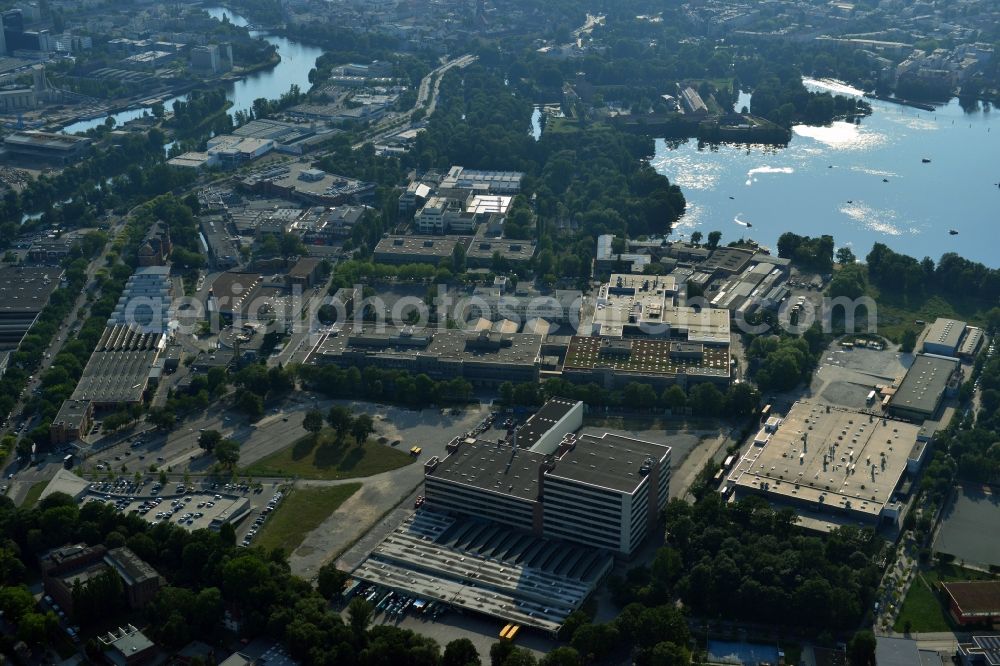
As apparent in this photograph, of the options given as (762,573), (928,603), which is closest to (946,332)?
(928,603)

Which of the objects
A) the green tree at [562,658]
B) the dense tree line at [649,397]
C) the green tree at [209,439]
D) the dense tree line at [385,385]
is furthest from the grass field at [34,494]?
the green tree at [562,658]

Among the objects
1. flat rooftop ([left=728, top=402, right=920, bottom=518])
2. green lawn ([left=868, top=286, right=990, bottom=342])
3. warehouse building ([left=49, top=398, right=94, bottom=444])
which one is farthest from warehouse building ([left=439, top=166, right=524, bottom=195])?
flat rooftop ([left=728, top=402, right=920, bottom=518])

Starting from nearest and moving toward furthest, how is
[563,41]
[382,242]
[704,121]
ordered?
1. [382,242]
2. [704,121]
3. [563,41]

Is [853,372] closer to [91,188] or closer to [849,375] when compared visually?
[849,375]

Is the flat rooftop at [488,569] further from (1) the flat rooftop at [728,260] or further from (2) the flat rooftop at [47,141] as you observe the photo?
(2) the flat rooftop at [47,141]

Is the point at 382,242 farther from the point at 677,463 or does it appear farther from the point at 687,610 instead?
the point at 687,610

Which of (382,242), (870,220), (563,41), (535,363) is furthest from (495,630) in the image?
(563,41)
